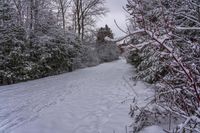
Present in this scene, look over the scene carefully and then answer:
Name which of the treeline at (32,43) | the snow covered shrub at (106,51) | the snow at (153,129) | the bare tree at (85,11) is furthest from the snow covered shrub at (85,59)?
the snow at (153,129)

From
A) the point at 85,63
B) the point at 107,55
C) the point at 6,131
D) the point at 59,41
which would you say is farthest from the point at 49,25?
the point at 107,55

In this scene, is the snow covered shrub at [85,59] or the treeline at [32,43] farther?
the snow covered shrub at [85,59]

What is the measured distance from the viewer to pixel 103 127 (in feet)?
11.5

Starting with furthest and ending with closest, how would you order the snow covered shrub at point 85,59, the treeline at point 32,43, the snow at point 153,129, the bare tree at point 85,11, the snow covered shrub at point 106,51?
the snow covered shrub at point 106,51 < the bare tree at point 85,11 < the snow covered shrub at point 85,59 < the treeline at point 32,43 < the snow at point 153,129

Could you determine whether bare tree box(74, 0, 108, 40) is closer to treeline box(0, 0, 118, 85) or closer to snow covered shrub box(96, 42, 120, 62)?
treeline box(0, 0, 118, 85)

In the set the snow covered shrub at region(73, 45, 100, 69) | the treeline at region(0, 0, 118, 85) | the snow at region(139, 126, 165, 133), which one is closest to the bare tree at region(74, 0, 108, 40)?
the snow covered shrub at region(73, 45, 100, 69)

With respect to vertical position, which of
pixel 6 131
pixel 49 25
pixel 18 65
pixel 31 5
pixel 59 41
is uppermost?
pixel 31 5

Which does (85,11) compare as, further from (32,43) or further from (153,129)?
(153,129)

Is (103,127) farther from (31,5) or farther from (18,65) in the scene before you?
(31,5)

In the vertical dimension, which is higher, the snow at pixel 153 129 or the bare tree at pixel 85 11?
the bare tree at pixel 85 11

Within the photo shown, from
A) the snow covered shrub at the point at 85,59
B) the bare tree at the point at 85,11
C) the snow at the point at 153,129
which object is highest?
the bare tree at the point at 85,11

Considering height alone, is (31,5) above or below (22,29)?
above

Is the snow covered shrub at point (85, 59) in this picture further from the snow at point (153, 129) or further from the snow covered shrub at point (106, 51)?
the snow at point (153, 129)

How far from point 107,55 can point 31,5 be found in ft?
66.8
